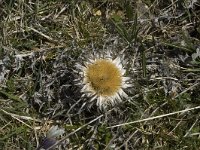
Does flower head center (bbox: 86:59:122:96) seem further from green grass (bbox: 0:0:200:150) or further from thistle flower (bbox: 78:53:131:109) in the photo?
green grass (bbox: 0:0:200:150)

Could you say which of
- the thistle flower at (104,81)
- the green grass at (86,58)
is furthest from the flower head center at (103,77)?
the green grass at (86,58)

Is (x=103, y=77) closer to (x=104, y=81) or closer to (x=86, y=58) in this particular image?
(x=104, y=81)

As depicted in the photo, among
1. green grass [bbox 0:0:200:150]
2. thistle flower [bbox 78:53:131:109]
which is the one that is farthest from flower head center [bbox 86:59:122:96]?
green grass [bbox 0:0:200:150]

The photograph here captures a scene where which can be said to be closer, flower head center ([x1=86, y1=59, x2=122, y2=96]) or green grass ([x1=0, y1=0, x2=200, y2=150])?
flower head center ([x1=86, y1=59, x2=122, y2=96])

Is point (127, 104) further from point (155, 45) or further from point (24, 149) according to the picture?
point (24, 149)

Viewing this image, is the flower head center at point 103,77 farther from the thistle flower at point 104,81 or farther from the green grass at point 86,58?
the green grass at point 86,58

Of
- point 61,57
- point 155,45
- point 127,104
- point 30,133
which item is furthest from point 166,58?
point 30,133

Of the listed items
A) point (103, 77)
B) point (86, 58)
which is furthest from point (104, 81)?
point (86, 58)

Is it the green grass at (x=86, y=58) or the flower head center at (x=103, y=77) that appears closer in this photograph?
the flower head center at (x=103, y=77)
